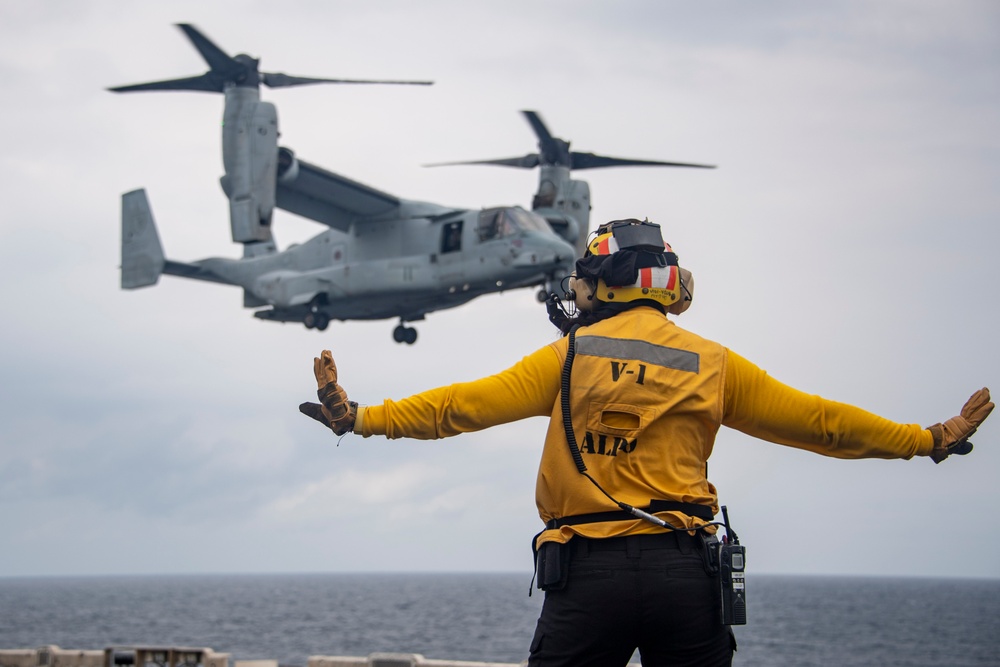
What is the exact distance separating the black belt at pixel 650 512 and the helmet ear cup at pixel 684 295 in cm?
78

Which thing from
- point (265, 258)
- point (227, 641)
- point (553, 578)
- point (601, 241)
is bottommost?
point (227, 641)

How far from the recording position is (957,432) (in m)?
4.34

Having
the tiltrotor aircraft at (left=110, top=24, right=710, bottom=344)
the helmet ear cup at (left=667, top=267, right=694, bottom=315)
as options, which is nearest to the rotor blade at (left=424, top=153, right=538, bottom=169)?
the tiltrotor aircraft at (left=110, top=24, right=710, bottom=344)

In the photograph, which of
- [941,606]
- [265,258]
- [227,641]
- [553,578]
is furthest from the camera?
[941,606]

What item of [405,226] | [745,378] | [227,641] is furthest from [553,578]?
[227,641]

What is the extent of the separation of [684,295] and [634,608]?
1.21m

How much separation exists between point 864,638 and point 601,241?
10415 centimetres

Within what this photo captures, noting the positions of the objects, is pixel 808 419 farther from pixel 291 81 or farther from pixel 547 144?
pixel 547 144

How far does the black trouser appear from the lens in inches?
156

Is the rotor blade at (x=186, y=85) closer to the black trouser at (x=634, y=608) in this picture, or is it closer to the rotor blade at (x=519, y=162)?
the rotor blade at (x=519, y=162)

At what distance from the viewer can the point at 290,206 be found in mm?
36562

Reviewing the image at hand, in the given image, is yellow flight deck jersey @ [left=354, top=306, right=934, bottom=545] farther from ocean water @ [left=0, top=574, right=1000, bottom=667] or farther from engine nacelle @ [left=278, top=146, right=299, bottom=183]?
ocean water @ [left=0, top=574, right=1000, bottom=667]

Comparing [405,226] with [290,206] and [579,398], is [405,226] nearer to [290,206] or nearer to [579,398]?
[290,206]

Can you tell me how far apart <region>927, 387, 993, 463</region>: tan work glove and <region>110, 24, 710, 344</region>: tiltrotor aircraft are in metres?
24.8
